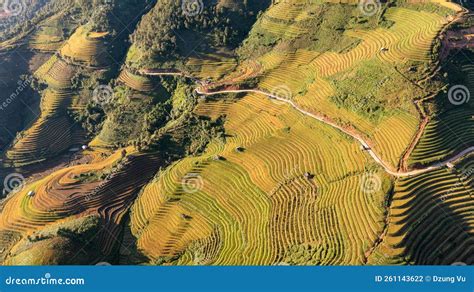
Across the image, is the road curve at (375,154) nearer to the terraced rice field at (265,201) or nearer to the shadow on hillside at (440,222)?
the terraced rice field at (265,201)

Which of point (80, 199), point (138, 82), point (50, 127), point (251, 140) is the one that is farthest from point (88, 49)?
point (251, 140)

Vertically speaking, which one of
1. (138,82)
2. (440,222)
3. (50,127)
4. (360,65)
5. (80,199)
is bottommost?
(80,199)

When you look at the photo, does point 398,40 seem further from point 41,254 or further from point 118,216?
point 41,254

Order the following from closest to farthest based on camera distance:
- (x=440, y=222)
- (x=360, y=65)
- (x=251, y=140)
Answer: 1. (x=440, y=222)
2. (x=251, y=140)
3. (x=360, y=65)

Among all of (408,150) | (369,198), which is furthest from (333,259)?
(408,150)

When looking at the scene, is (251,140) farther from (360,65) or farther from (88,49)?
(88,49)

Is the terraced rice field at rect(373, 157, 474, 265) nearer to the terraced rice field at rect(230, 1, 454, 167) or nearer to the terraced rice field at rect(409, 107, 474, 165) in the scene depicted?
the terraced rice field at rect(409, 107, 474, 165)
